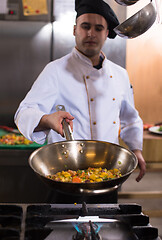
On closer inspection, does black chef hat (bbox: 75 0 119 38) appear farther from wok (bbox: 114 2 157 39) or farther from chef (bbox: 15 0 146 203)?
wok (bbox: 114 2 157 39)

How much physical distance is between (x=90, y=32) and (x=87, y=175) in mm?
774

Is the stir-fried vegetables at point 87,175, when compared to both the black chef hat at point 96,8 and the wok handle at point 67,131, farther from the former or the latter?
the black chef hat at point 96,8

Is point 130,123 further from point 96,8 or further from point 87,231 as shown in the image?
point 87,231

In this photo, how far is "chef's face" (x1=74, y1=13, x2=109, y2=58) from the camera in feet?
5.31

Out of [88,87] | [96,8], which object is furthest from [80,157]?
[96,8]

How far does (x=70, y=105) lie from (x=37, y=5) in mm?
1360

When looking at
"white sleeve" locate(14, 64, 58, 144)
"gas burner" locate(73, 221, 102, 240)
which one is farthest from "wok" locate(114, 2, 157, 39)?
"gas burner" locate(73, 221, 102, 240)

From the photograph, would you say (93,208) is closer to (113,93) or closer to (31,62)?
(113,93)

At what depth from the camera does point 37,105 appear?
5.03ft

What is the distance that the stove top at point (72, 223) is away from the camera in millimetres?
1025

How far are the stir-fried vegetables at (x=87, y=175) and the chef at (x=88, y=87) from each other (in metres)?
0.42

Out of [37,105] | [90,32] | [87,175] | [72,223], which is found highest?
[90,32]

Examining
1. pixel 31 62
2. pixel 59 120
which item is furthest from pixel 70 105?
pixel 31 62

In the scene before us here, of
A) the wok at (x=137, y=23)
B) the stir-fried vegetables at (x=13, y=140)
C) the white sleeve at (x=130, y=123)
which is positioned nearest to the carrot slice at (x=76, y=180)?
the wok at (x=137, y=23)
